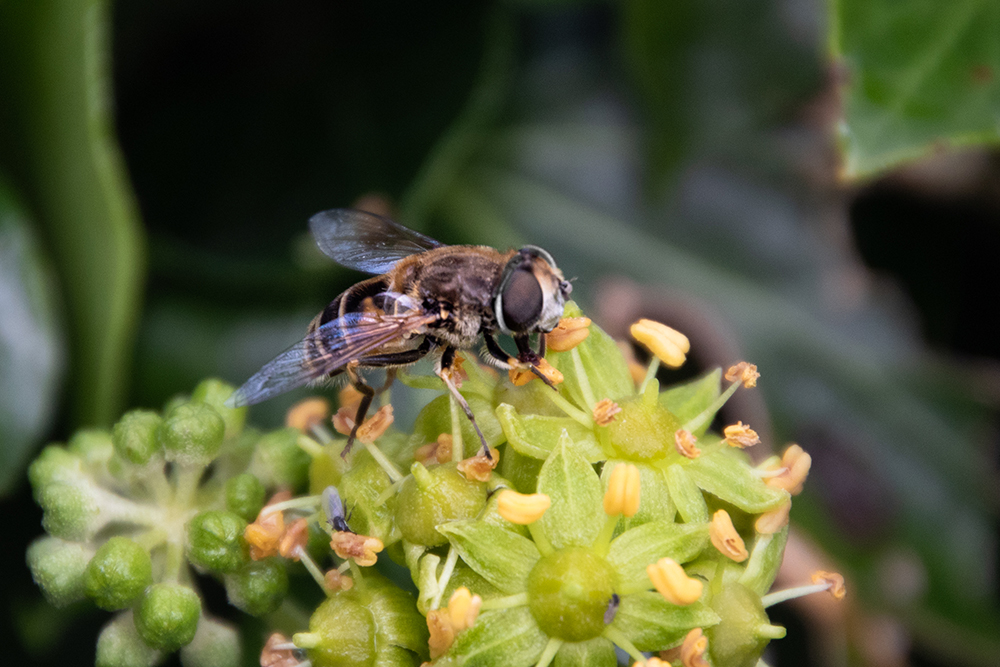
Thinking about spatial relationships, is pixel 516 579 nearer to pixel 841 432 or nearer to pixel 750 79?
pixel 841 432

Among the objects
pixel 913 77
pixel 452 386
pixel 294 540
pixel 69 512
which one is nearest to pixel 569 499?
pixel 452 386

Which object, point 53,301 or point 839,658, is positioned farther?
point 839,658

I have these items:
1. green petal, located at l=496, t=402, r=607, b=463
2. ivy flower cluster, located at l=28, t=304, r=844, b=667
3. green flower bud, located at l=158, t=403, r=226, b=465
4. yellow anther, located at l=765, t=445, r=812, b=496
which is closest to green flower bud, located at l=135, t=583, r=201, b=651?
ivy flower cluster, located at l=28, t=304, r=844, b=667

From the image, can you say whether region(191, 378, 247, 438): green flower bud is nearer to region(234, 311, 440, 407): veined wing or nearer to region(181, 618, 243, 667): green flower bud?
region(234, 311, 440, 407): veined wing

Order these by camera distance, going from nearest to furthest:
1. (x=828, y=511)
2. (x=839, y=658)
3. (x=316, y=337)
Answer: (x=316, y=337), (x=839, y=658), (x=828, y=511)

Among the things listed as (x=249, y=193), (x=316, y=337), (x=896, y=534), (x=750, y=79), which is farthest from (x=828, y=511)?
(x=249, y=193)

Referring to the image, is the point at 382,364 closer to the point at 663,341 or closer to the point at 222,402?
the point at 222,402
